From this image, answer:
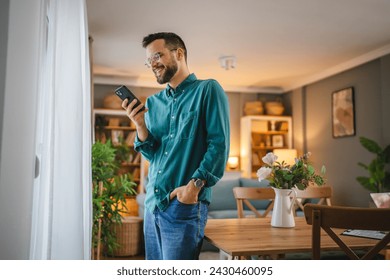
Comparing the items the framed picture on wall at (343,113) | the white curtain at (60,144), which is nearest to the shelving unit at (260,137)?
the framed picture on wall at (343,113)

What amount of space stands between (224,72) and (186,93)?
3830 mm

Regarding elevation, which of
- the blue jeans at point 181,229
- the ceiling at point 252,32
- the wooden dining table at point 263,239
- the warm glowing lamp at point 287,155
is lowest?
the wooden dining table at point 263,239

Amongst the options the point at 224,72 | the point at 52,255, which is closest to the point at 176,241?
the point at 52,255

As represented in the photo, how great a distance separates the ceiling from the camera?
290 centimetres

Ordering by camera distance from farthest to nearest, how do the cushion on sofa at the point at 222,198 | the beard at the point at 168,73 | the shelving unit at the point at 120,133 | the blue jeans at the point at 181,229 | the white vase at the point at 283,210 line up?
the shelving unit at the point at 120,133 < the cushion on sofa at the point at 222,198 < the white vase at the point at 283,210 < the beard at the point at 168,73 < the blue jeans at the point at 181,229

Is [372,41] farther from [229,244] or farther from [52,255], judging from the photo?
A: [52,255]

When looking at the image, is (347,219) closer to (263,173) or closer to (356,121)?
(263,173)

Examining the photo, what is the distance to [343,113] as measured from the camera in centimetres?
462

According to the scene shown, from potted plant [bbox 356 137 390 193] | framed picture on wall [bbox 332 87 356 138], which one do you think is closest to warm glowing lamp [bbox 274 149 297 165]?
framed picture on wall [bbox 332 87 356 138]

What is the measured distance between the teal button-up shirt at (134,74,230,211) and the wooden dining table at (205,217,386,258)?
0.19m

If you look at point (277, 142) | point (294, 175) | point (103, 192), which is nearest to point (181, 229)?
point (294, 175)

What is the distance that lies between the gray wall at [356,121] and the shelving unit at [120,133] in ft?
8.26

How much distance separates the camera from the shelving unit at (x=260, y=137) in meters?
5.75

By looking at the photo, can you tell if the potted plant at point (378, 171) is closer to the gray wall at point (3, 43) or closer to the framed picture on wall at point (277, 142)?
the framed picture on wall at point (277, 142)
